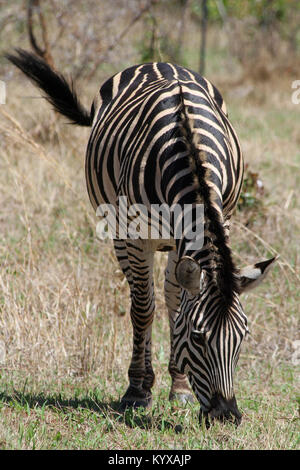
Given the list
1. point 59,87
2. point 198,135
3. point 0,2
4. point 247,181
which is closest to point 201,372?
point 198,135

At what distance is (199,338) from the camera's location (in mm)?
2986

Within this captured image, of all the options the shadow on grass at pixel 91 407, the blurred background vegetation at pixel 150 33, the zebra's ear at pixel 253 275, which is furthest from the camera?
the blurred background vegetation at pixel 150 33

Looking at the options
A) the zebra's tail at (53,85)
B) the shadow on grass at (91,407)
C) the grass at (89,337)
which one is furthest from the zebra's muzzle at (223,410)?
the zebra's tail at (53,85)

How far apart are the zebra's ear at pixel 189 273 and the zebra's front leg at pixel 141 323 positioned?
101cm

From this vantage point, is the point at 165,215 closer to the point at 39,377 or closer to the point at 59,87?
the point at 39,377

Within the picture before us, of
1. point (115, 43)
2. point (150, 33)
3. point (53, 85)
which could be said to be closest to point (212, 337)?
point (53, 85)

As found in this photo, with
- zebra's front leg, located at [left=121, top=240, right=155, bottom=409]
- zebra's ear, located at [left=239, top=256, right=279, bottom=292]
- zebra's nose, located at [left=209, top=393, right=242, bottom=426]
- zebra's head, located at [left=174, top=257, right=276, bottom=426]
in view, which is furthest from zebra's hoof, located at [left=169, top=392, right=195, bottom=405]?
zebra's ear, located at [left=239, top=256, right=279, bottom=292]

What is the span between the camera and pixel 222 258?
115 inches

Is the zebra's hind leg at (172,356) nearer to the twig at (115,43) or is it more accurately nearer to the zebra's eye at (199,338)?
the zebra's eye at (199,338)

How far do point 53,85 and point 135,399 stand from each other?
2361 millimetres

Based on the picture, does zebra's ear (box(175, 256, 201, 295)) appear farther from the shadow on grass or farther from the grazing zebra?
the shadow on grass

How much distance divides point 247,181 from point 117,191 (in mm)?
2743

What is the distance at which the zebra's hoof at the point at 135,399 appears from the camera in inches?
159

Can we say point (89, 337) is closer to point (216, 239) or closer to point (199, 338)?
point (199, 338)
